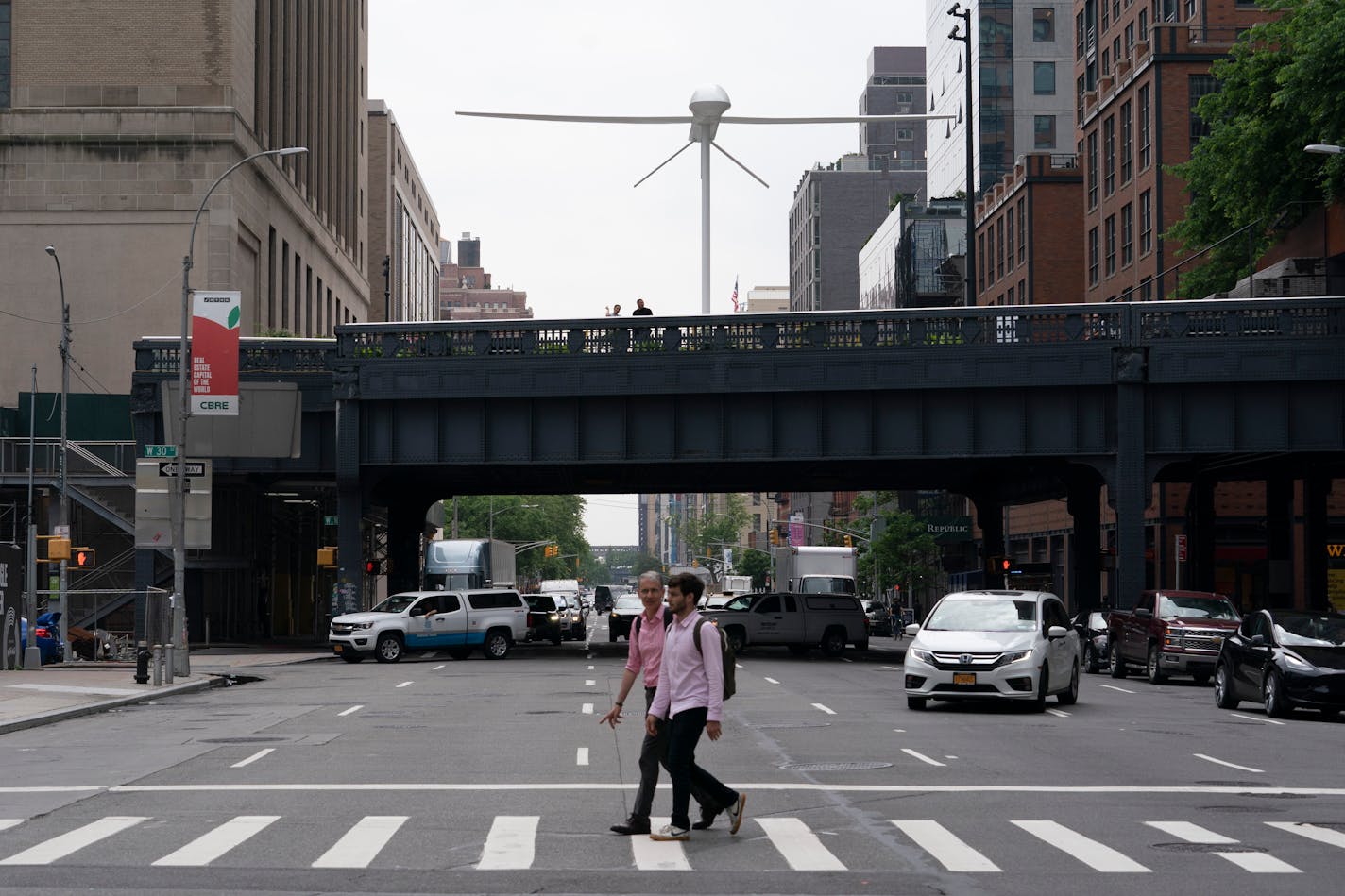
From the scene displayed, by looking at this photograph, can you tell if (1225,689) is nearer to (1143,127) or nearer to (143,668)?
(143,668)

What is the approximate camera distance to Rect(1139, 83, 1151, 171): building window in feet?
220

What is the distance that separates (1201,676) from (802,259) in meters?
146

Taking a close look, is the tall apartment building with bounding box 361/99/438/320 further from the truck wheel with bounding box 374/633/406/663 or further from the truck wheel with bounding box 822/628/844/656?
the truck wheel with bounding box 374/633/406/663

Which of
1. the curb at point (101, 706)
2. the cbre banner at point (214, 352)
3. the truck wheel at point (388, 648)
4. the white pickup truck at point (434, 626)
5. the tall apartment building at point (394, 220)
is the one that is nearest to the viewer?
the curb at point (101, 706)

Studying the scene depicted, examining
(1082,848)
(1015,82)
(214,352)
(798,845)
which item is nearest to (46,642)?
(214,352)

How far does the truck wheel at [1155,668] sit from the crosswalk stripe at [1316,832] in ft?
70.1

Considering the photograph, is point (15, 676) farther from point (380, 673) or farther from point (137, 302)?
point (137, 302)

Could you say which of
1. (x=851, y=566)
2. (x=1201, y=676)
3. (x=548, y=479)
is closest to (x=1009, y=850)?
(x=1201, y=676)

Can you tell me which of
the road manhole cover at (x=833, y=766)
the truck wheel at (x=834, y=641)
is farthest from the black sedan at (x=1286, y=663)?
the truck wheel at (x=834, y=641)

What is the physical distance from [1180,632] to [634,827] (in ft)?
77.8

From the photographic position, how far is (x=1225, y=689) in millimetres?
25891

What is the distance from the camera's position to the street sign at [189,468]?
114ft

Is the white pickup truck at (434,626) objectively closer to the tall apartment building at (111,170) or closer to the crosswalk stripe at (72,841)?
the tall apartment building at (111,170)

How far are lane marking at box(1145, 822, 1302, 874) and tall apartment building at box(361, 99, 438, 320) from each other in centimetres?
10154
